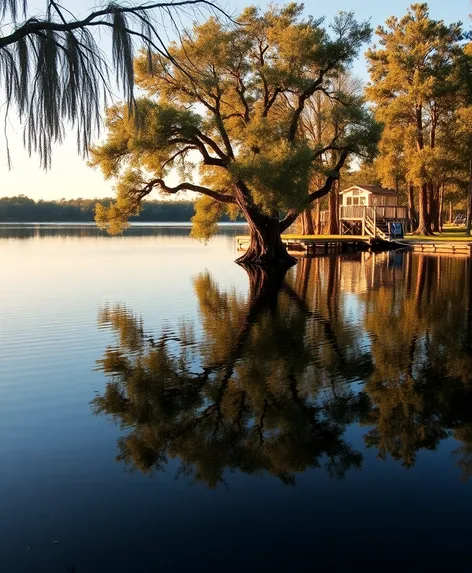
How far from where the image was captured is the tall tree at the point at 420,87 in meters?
45.4

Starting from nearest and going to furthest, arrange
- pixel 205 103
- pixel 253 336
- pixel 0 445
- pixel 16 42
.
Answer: pixel 16 42 → pixel 0 445 → pixel 253 336 → pixel 205 103

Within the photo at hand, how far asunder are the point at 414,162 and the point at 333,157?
36.8ft

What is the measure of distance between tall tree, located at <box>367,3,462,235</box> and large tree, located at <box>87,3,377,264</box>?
13194 mm

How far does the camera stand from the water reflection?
6.80m

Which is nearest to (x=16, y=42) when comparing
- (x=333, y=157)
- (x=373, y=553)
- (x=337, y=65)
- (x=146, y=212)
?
(x=373, y=553)

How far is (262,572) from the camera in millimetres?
4492

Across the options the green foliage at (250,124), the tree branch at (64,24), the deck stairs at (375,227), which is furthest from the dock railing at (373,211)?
the tree branch at (64,24)

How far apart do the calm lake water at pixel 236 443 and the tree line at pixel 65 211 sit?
14548cm

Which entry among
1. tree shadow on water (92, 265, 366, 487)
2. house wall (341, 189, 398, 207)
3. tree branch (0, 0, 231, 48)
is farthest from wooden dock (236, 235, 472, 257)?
tree branch (0, 0, 231, 48)

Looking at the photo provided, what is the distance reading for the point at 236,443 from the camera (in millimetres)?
6957

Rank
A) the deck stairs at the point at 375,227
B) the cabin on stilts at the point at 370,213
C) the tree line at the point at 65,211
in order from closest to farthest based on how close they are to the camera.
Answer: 1. the deck stairs at the point at 375,227
2. the cabin on stilts at the point at 370,213
3. the tree line at the point at 65,211

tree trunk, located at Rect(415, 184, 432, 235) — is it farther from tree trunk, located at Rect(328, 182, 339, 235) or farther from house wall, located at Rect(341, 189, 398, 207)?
tree trunk, located at Rect(328, 182, 339, 235)

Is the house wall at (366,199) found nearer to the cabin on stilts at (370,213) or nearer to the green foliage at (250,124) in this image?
the cabin on stilts at (370,213)

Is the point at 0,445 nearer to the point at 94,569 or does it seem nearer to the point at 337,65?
the point at 94,569
